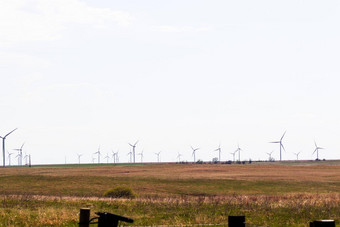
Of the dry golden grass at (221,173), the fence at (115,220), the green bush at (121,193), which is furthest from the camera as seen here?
the dry golden grass at (221,173)

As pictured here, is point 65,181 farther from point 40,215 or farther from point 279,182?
point 40,215

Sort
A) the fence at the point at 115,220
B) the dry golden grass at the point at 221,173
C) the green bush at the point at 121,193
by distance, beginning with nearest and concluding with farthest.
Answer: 1. the fence at the point at 115,220
2. the green bush at the point at 121,193
3. the dry golden grass at the point at 221,173

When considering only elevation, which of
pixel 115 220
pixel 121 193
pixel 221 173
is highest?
pixel 115 220

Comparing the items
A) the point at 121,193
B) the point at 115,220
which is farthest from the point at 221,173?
the point at 115,220

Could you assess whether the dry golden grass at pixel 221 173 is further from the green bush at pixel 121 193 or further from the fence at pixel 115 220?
the fence at pixel 115 220

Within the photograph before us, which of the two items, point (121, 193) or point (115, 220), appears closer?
point (115, 220)

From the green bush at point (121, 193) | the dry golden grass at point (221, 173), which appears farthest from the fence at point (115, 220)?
the dry golden grass at point (221, 173)

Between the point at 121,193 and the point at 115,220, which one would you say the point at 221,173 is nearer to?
the point at 121,193

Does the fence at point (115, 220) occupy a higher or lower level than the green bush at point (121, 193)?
higher

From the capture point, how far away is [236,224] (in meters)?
11.5

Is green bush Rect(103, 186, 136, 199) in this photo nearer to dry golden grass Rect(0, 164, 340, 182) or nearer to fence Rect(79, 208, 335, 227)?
fence Rect(79, 208, 335, 227)

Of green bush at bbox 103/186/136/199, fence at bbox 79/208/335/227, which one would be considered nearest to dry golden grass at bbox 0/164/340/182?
green bush at bbox 103/186/136/199

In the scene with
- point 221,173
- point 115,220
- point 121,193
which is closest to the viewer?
point 115,220

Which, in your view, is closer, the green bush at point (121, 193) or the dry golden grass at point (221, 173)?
the green bush at point (121, 193)
